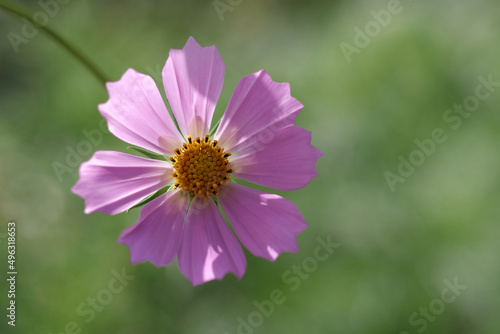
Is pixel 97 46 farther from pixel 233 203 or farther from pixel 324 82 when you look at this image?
pixel 233 203

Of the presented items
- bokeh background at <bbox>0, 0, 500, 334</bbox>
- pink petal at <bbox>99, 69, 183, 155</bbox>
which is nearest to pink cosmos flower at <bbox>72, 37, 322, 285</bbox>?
pink petal at <bbox>99, 69, 183, 155</bbox>

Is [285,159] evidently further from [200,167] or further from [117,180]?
[117,180]

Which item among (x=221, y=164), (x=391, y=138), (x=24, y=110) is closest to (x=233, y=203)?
(x=221, y=164)

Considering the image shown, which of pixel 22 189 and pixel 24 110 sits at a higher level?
pixel 24 110

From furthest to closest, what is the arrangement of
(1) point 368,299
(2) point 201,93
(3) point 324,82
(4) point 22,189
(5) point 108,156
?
(3) point 324,82 < (4) point 22,189 < (1) point 368,299 < (2) point 201,93 < (5) point 108,156

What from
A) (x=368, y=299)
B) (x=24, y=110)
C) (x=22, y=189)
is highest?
(x=24, y=110)

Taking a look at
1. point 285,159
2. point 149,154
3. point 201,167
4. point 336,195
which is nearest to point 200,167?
point 201,167

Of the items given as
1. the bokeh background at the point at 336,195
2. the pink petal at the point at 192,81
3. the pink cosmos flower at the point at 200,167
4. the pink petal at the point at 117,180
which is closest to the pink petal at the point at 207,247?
the pink cosmos flower at the point at 200,167
